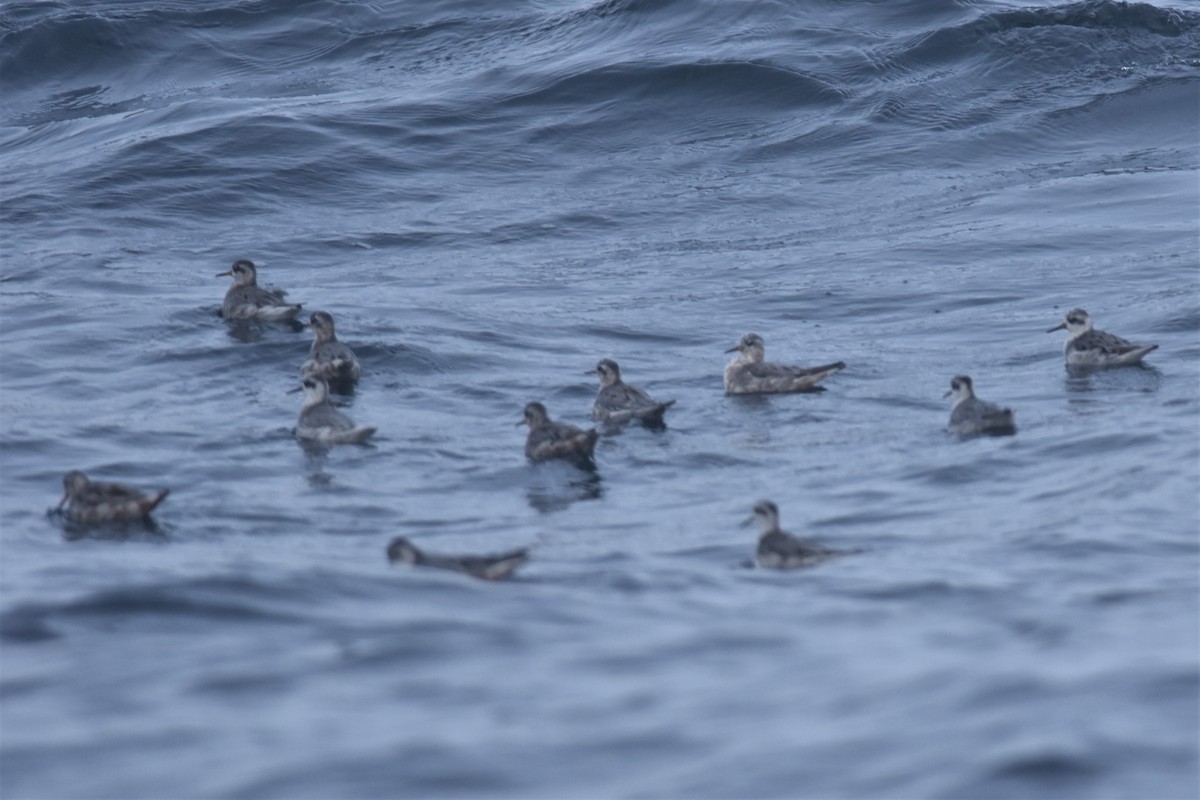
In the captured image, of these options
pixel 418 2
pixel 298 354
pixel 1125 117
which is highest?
pixel 418 2

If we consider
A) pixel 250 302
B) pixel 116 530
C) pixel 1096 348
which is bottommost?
pixel 116 530

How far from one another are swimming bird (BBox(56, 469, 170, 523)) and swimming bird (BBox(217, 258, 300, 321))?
6525mm

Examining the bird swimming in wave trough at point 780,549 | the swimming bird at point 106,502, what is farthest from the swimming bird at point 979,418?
the swimming bird at point 106,502

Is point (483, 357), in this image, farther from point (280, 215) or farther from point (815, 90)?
point (815, 90)

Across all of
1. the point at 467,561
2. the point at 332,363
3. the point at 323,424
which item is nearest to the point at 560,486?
the point at 323,424

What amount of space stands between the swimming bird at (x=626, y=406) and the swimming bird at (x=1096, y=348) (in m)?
3.94

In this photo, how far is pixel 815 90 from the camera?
95.2 ft

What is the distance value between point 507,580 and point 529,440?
3.66 meters

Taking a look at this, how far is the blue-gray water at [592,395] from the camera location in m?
9.05

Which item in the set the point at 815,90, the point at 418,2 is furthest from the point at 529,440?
the point at 418,2

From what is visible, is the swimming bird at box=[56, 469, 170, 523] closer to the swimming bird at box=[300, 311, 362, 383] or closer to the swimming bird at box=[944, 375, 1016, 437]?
the swimming bird at box=[300, 311, 362, 383]

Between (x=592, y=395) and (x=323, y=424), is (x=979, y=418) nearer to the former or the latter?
(x=592, y=395)

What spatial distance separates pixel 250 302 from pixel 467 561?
894cm

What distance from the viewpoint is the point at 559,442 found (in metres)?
14.9
